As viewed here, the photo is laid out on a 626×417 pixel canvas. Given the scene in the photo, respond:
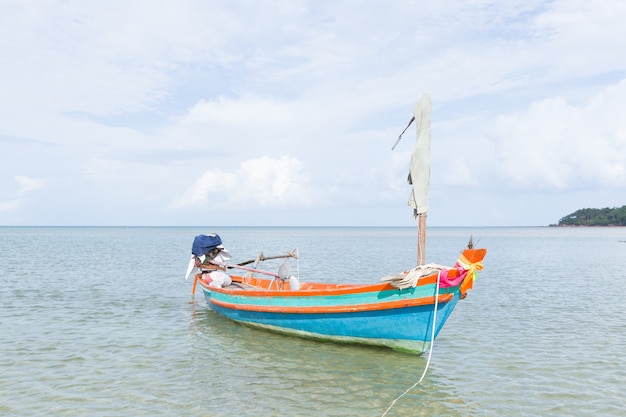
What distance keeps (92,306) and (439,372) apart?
48.3ft

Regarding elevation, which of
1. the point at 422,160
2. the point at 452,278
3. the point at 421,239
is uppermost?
the point at 422,160

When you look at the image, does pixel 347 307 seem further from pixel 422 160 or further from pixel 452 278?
pixel 422 160

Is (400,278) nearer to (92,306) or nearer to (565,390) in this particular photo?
(565,390)

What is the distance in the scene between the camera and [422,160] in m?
12.5

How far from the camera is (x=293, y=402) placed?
9734 mm

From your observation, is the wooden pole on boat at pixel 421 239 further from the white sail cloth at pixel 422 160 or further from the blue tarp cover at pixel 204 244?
the blue tarp cover at pixel 204 244

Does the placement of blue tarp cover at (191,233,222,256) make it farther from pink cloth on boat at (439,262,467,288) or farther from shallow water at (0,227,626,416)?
pink cloth on boat at (439,262,467,288)

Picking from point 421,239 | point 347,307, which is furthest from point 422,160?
point 347,307

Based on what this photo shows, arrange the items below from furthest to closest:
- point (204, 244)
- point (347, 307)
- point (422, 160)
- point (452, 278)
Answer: point (204, 244) → point (347, 307) → point (422, 160) → point (452, 278)

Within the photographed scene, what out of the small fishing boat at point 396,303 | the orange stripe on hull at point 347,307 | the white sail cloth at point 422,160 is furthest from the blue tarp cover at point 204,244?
the white sail cloth at point 422,160

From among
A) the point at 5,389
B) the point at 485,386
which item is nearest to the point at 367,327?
the point at 485,386

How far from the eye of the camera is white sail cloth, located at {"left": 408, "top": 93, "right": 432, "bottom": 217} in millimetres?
12516

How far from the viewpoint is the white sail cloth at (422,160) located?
12.5 metres

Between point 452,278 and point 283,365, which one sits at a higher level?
point 452,278
